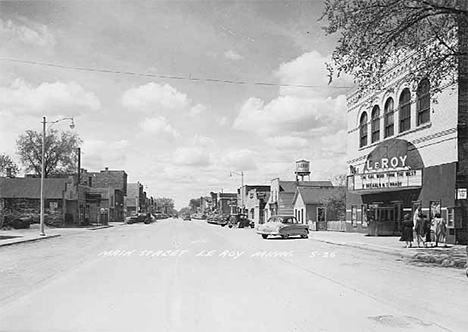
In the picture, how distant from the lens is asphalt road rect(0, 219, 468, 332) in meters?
8.07

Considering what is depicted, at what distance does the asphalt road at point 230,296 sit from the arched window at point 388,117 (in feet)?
64.5

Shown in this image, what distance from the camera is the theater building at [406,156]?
1081 inches

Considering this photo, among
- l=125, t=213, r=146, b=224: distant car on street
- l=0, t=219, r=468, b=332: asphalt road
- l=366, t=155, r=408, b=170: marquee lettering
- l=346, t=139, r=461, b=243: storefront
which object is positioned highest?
l=366, t=155, r=408, b=170: marquee lettering

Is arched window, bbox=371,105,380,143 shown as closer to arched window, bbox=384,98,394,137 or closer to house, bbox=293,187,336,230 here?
arched window, bbox=384,98,394,137

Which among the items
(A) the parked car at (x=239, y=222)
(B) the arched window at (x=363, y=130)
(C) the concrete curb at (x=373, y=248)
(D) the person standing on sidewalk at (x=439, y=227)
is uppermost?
(B) the arched window at (x=363, y=130)

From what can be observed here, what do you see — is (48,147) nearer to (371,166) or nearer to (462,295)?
(371,166)

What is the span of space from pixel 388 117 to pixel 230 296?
93.6 feet

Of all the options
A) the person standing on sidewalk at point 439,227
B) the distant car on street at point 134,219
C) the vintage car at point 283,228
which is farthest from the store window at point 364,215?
the distant car on street at point 134,219

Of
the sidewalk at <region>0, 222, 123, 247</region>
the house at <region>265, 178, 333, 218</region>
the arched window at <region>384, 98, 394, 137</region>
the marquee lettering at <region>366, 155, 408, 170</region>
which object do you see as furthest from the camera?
the house at <region>265, 178, 333, 218</region>

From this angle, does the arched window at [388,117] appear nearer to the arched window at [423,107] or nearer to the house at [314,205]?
the arched window at [423,107]

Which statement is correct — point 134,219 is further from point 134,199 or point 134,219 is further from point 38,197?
point 134,199

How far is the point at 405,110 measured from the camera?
33.8 meters

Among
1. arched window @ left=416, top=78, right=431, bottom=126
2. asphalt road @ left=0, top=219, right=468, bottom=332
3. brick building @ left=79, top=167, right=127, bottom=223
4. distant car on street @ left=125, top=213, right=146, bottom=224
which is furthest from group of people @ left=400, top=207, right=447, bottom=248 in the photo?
distant car on street @ left=125, top=213, right=146, bottom=224

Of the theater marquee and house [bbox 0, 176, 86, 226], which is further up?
the theater marquee
